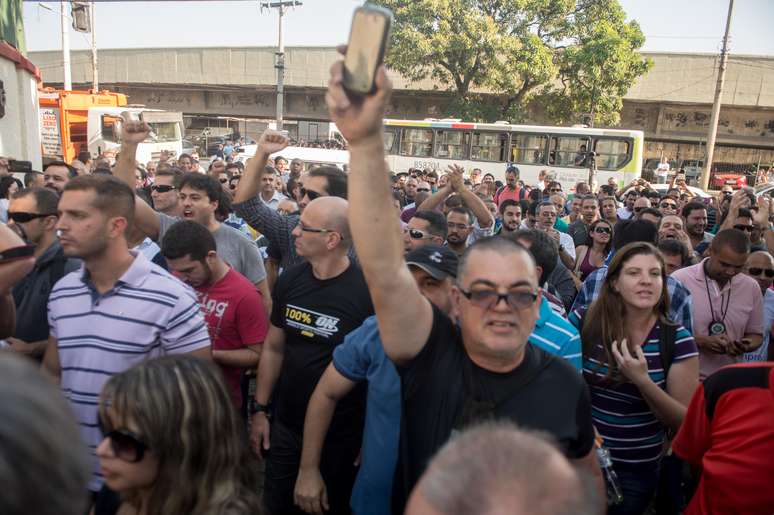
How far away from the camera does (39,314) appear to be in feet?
9.90

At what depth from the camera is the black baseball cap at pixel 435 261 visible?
2.54 metres

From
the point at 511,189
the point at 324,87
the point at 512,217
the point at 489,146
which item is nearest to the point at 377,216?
the point at 512,217

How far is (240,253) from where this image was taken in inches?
160

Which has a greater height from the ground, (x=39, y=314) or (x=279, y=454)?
(x=39, y=314)

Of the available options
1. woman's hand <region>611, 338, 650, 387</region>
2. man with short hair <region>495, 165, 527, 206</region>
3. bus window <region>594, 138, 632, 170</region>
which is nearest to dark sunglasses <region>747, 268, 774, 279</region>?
woman's hand <region>611, 338, 650, 387</region>

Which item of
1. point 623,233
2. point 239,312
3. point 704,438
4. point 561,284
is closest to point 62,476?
point 704,438

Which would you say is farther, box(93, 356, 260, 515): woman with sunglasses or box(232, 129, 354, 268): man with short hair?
box(232, 129, 354, 268): man with short hair

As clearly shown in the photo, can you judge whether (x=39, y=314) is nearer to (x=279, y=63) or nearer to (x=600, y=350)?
(x=600, y=350)

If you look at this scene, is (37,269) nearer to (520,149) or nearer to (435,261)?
(435,261)

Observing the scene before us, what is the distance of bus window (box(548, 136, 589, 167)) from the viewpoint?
1928cm

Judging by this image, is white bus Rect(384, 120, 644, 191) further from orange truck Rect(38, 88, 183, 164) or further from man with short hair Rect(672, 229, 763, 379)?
man with short hair Rect(672, 229, 763, 379)

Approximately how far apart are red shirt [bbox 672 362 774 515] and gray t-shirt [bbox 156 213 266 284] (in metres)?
2.93

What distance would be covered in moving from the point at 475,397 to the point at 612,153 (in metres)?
19.5

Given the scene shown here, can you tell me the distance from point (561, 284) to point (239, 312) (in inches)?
106
